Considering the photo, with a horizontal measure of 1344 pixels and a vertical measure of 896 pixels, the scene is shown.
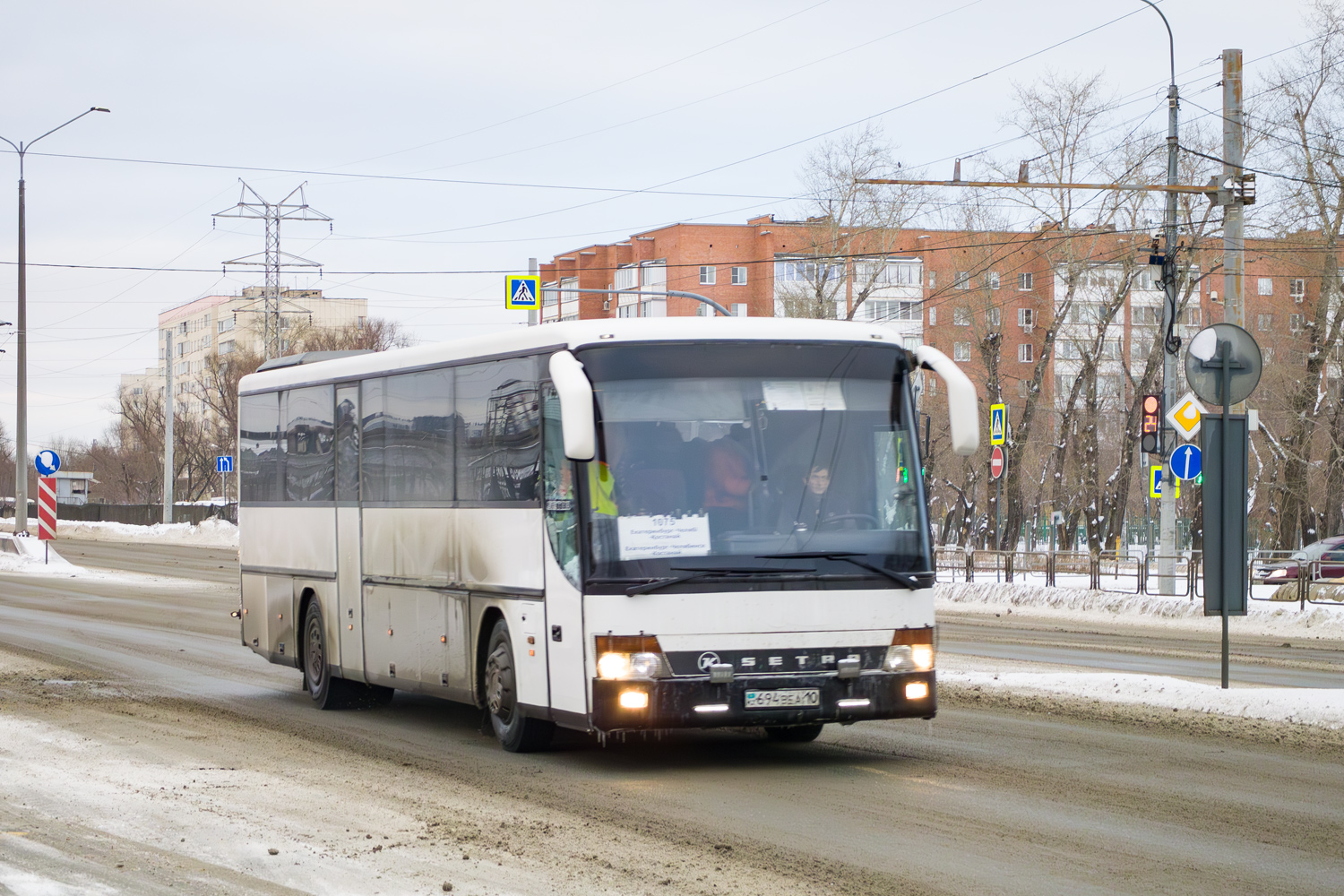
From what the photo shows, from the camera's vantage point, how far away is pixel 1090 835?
799cm

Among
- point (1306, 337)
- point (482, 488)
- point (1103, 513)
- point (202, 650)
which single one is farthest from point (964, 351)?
point (482, 488)

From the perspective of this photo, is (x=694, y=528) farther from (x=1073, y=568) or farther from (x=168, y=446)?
(x=168, y=446)

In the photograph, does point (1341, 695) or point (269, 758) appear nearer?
point (269, 758)

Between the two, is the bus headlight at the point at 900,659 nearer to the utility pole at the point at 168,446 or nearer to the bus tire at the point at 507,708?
the bus tire at the point at 507,708

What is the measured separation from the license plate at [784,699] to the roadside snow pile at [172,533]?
49858mm

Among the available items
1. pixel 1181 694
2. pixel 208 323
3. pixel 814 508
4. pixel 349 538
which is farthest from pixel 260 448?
pixel 208 323

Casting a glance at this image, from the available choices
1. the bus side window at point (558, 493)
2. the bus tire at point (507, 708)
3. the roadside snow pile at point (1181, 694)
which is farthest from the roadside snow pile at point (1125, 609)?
the bus side window at point (558, 493)

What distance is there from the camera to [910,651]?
10.2 meters

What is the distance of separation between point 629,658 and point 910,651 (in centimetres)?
179

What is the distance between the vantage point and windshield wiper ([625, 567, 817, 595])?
9.73 metres

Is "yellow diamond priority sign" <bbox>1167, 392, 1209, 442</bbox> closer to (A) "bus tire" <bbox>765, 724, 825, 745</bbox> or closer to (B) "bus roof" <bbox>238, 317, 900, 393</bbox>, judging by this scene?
(A) "bus tire" <bbox>765, 724, 825, 745</bbox>

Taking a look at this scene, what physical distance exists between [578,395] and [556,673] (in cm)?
179

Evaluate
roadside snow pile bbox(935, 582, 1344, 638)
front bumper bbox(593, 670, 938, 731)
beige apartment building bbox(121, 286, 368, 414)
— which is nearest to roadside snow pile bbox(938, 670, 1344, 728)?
front bumper bbox(593, 670, 938, 731)

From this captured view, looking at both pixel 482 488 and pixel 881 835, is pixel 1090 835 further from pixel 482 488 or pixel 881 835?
pixel 482 488
